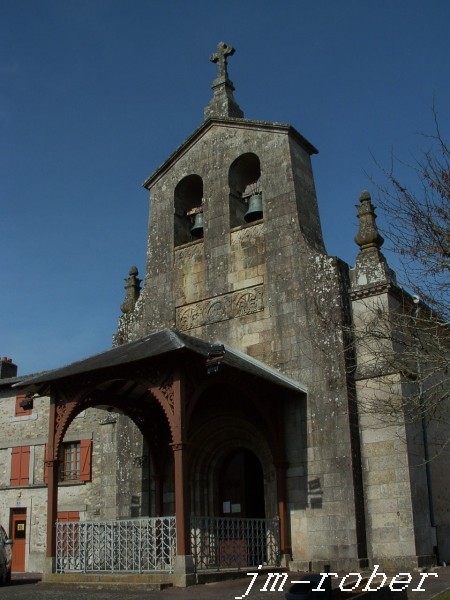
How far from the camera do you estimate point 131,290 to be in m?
16.1

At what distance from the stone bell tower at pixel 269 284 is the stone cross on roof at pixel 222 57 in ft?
0.17

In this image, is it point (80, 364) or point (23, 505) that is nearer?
point (80, 364)

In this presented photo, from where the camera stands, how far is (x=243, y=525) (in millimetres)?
11625

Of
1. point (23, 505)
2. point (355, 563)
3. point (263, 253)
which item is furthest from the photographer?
point (23, 505)

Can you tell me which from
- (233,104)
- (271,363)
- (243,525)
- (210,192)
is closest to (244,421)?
(271,363)

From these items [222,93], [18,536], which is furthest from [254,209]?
[18,536]

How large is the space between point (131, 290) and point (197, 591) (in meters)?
8.32

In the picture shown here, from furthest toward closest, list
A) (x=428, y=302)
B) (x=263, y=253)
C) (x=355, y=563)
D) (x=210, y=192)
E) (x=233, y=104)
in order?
(x=233, y=104) < (x=210, y=192) < (x=263, y=253) < (x=355, y=563) < (x=428, y=302)

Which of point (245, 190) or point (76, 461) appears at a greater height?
point (245, 190)

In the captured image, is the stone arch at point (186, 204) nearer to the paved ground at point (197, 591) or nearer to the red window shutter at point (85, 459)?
the red window shutter at point (85, 459)

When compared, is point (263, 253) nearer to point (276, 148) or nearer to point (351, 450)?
point (276, 148)

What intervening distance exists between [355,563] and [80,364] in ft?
18.5

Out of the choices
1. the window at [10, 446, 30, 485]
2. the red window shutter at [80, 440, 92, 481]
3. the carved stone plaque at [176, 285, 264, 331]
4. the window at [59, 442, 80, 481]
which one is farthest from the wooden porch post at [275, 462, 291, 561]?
the window at [10, 446, 30, 485]

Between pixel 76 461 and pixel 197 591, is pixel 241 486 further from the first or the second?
pixel 76 461
